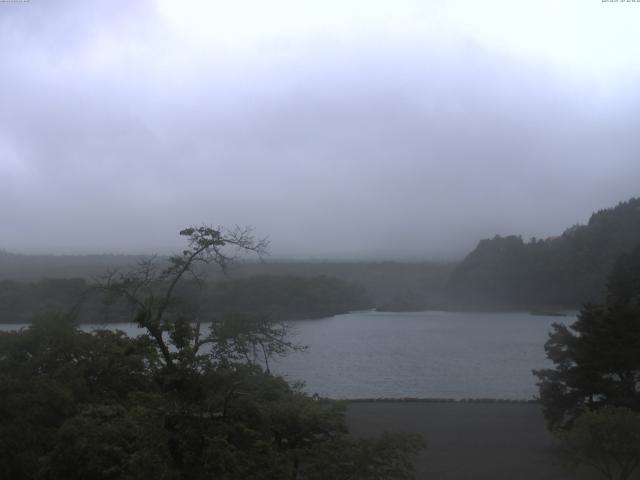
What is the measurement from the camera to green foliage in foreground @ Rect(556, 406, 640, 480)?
8961 millimetres

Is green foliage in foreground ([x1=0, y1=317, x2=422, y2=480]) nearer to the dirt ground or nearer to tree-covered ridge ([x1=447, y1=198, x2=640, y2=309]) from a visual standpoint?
the dirt ground

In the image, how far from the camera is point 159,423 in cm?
612

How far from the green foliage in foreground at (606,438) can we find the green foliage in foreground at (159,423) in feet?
10.3

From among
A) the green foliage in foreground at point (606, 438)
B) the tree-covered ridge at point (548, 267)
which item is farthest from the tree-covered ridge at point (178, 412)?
the tree-covered ridge at point (548, 267)

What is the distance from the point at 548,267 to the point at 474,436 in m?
28.0

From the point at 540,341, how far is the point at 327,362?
10614 millimetres

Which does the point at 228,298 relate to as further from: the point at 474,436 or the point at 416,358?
the point at 416,358

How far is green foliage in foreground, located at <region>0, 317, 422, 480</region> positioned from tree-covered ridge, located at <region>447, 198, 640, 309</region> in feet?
92.8

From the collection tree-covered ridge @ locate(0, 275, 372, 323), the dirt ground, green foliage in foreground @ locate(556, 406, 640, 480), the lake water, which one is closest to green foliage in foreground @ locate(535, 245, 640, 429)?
the dirt ground

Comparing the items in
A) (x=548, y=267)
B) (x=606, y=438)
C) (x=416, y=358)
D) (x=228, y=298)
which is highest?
(x=548, y=267)

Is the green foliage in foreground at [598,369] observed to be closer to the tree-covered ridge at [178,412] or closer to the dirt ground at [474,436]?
the dirt ground at [474,436]

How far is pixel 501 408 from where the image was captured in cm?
1684

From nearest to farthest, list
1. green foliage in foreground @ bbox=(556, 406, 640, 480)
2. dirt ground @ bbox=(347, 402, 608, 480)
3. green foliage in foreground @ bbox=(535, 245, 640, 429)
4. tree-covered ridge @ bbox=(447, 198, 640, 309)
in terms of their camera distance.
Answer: green foliage in foreground @ bbox=(556, 406, 640, 480) → dirt ground @ bbox=(347, 402, 608, 480) → green foliage in foreground @ bbox=(535, 245, 640, 429) → tree-covered ridge @ bbox=(447, 198, 640, 309)

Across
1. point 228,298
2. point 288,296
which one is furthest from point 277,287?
point 228,298
